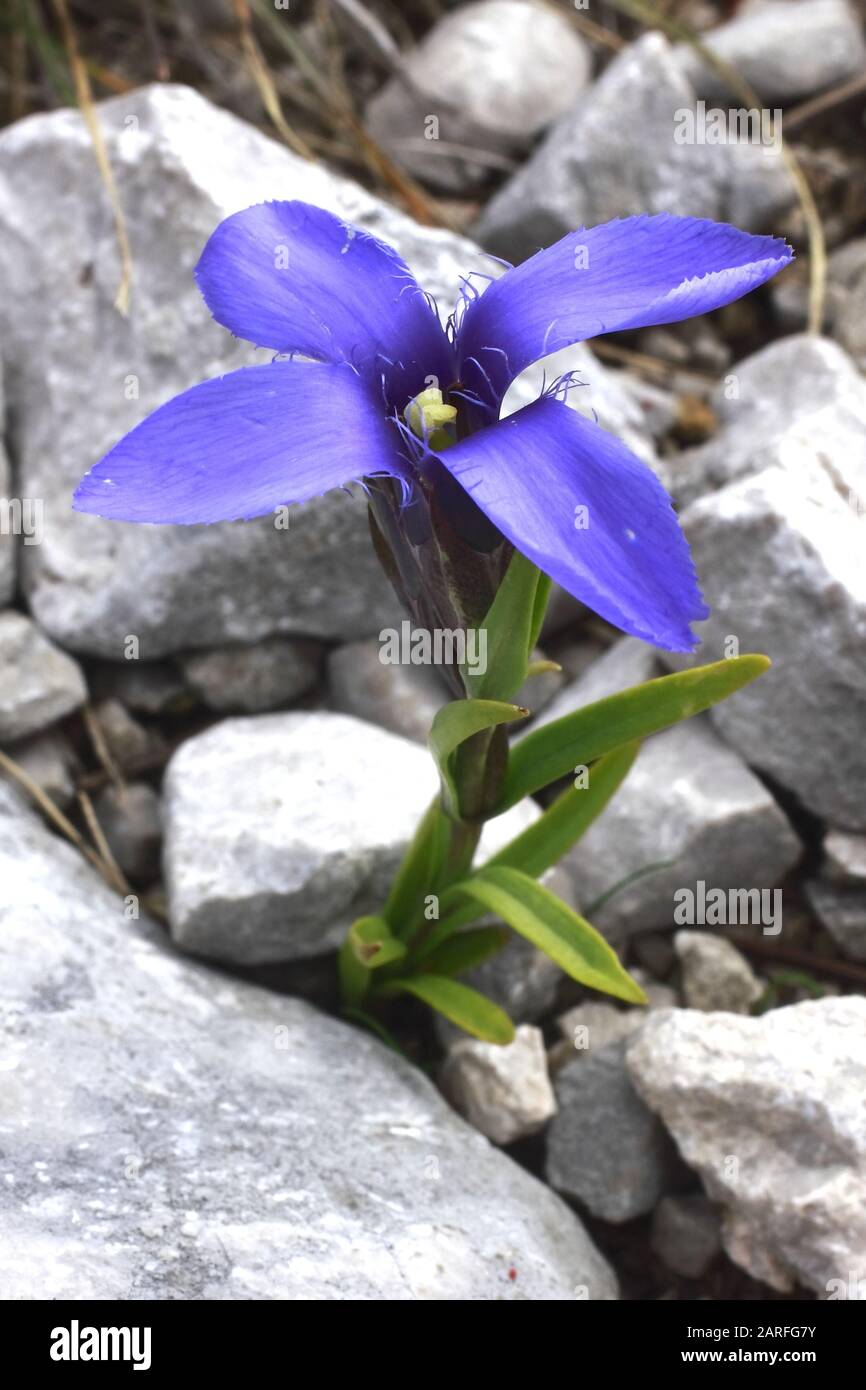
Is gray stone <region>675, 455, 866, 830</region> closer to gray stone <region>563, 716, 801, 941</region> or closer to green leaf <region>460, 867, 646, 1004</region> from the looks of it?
gray stone <region>563, 716, 801, 941</region>

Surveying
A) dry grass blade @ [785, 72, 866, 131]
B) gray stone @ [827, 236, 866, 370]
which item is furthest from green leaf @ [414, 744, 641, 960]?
dry grass blade @ [785, 72, 866, 131]

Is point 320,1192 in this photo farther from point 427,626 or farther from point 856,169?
point 856,169

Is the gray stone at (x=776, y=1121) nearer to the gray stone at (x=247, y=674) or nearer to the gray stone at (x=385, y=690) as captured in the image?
the gray stone at (x=385, y=690)

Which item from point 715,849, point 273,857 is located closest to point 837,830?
point 715,849

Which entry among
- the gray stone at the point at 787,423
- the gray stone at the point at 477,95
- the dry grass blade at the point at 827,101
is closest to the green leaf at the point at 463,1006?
the gray stone at the point at 787,423

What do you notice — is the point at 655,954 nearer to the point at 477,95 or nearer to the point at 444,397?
the point at 444,397

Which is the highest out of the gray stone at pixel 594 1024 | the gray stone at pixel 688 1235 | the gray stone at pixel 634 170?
the gray stone at pixel 634 170
